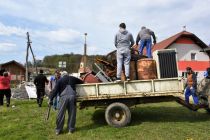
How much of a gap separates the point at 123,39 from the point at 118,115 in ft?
7.46

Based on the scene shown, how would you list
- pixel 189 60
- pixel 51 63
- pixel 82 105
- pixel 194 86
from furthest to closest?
pixel 51 63, pixel 189 60, pixel 194 86, pixel 82 105

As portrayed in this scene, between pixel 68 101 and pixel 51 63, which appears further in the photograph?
pixel 51 63

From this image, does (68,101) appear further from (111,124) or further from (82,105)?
(111,124)

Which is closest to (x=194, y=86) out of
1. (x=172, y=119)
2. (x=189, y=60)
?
(x=172, y=119)

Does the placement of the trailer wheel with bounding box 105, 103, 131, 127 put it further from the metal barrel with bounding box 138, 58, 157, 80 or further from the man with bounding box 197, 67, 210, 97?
the man with bounding box 197, 67, 210, 97

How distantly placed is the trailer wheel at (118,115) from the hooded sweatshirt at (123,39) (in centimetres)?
181

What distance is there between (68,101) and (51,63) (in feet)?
209

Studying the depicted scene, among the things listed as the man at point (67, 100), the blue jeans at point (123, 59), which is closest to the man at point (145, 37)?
the blue jeans at point (123, 59)

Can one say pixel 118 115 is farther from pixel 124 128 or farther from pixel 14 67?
pixel 14 67

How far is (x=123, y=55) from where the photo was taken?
32.3ft

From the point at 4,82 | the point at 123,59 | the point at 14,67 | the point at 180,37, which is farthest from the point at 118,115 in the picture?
the point at 14,67

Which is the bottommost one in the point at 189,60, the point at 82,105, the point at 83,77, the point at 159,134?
the point at 159,134

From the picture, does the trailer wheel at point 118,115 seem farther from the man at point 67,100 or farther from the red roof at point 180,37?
the red roof at point 180,37

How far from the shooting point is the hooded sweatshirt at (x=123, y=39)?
32.8 ft
